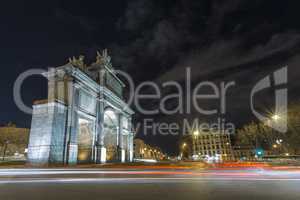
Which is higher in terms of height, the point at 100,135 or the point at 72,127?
the point at 72,127

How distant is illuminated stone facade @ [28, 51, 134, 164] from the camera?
113ft

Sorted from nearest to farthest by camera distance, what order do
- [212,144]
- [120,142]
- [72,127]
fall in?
[72,127], [120,142], [212,144]

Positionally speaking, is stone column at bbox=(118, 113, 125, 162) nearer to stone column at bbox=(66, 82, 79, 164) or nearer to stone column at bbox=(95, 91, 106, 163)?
stone column at bbox=(95, 91, 106, 163)

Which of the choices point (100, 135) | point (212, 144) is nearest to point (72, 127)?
point (100, 135)

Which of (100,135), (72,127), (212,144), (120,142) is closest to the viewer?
(72,127)

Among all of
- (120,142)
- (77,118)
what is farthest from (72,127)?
(120,142)

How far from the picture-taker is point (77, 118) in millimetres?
40062

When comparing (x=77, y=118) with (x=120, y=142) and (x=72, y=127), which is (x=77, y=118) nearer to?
(x=72, y=127)

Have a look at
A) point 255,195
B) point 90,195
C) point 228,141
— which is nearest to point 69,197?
point 90,195

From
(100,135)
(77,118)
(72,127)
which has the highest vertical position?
(77,118)

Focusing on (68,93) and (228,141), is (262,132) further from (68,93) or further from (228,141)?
(228,141)

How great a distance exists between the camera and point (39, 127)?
3494 centimetres

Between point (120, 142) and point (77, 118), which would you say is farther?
point (120, 142)

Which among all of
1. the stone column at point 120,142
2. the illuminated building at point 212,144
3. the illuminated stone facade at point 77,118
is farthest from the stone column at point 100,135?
the illuminated building at point 212,144
